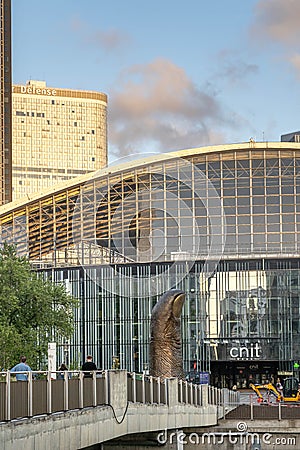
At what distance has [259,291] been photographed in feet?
347

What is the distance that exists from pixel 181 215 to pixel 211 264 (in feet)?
53.7

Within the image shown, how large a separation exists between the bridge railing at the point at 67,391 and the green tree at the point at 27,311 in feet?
60.9

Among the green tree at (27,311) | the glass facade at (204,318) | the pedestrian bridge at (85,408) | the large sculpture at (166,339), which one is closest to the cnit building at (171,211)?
the glass facade at (204,318)

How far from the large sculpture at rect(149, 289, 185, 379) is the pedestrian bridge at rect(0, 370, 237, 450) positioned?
5.15 m

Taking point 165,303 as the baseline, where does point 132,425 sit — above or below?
below

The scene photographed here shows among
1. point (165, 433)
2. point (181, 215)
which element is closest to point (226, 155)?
point (181, 215)

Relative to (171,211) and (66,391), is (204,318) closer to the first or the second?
(171,211)

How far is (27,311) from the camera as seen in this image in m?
59.9

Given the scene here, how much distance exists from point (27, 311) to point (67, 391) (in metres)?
34.6

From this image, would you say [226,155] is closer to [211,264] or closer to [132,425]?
[211,264]

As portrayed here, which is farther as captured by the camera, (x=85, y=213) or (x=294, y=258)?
(x=85, y=213)

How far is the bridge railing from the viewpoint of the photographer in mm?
21422

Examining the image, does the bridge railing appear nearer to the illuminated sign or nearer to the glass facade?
the glass facade

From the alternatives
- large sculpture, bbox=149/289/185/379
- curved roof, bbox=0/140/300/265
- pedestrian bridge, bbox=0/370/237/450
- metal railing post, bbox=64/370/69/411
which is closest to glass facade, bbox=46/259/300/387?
curved roof, bbox=0/140/300/265
